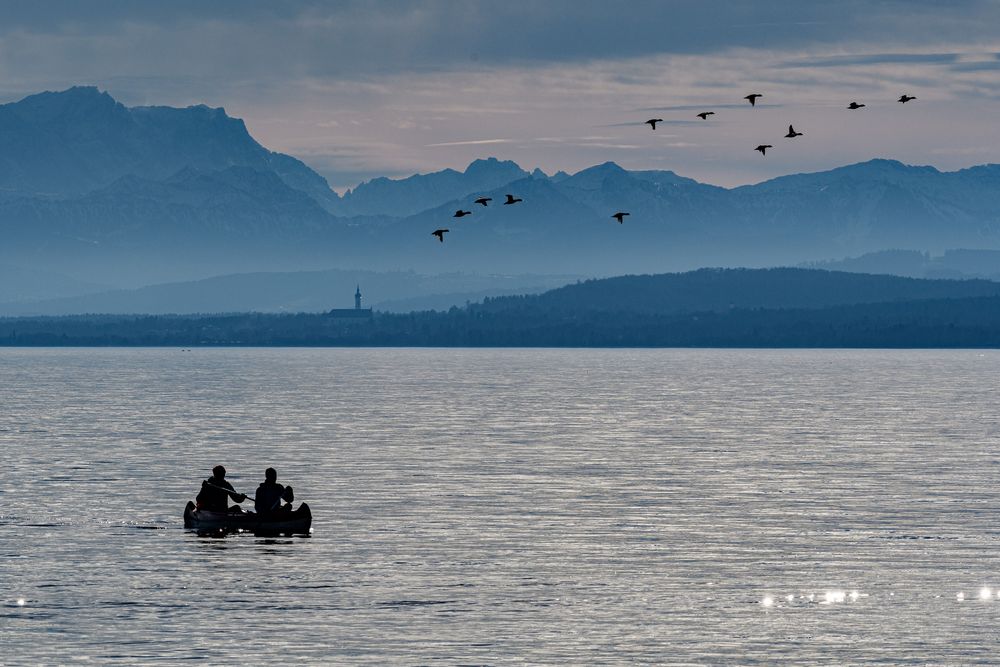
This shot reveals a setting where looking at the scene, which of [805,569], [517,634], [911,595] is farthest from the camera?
[805,569]

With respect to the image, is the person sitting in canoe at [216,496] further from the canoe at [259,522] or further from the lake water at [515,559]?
the lake water at [515,559]

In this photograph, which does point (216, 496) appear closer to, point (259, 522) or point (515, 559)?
point (259, 522)

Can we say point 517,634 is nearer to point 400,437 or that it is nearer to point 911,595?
point 911,595

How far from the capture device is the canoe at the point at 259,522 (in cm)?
7444

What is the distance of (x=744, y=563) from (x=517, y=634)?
17.0m

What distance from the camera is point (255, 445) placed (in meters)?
136

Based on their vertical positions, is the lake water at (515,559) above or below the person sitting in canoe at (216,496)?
below

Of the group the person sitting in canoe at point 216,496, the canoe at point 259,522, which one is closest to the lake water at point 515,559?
the canoe at point 259,522

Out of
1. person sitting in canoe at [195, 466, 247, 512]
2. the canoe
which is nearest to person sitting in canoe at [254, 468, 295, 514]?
the canoe

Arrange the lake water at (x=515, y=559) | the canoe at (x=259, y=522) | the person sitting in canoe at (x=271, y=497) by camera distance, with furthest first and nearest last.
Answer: the canoe at (x=259, y=522)
the person sitting in canoe at (x=271, y=497)
the lake water at (x=515, y=559)

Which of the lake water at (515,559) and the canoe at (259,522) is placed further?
the canoe at (259,522)

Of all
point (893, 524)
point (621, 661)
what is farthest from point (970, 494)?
point (621, 661)

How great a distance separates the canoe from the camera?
74438 mm

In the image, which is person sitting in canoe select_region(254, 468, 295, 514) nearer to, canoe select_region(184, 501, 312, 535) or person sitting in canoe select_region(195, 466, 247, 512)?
canoe select_region(184, 501, 312, 535)
